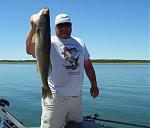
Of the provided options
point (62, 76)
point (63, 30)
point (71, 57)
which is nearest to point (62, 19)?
point (63, 30)

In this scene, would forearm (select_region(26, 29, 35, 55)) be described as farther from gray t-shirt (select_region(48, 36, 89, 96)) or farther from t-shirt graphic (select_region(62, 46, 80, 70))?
t-shirt graphic (select_region(62, 46, 80, 70))

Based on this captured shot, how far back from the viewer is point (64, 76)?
4.97 meters

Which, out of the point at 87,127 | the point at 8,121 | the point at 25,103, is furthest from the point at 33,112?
the point at 87,127

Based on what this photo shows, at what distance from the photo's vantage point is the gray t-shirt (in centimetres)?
496

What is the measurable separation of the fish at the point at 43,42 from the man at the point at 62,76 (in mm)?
366

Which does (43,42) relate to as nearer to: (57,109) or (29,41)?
(29,41)

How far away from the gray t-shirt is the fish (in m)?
0.35

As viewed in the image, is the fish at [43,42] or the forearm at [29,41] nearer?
the fish at [43,42]

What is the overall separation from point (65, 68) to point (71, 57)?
19 centimetres

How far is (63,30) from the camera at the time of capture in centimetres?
505

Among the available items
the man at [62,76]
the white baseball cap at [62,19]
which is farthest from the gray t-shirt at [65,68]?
the white baseball cap at [62,19]

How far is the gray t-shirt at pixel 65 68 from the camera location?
496cm

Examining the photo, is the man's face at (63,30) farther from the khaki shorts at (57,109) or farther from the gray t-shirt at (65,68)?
the khaki shorts at (57,109)

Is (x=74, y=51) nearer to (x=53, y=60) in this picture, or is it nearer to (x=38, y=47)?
(x=53, y=60)
